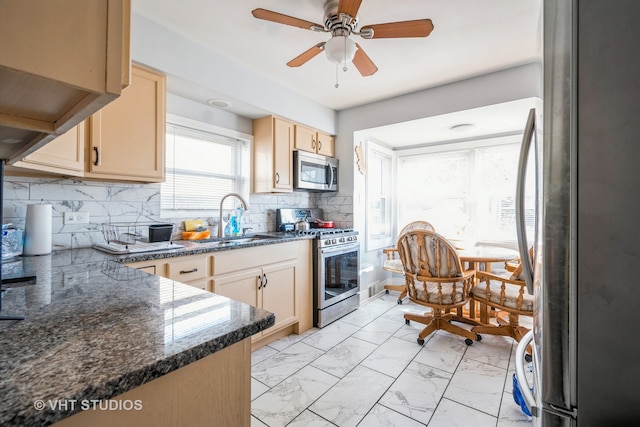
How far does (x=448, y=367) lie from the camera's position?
222 cm

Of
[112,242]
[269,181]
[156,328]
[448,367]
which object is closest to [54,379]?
[156,328]

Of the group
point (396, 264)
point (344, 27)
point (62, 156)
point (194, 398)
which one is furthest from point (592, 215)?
point (396, 264)

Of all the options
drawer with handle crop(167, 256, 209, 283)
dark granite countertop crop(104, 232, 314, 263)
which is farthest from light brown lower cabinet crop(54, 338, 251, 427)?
drawer with handle crop(167, 256, 209, 283)

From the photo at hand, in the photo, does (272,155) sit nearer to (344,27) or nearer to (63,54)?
(344,27)

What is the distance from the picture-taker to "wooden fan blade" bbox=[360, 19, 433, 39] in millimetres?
1690

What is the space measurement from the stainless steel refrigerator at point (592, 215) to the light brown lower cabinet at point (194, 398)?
816 mm

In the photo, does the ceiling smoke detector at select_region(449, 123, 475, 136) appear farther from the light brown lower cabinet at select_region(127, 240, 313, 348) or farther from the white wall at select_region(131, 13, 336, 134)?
the light brown lower cabinet at select_region(127, 240, 313, 348)

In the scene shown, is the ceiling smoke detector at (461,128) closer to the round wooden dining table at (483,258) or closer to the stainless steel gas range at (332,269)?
the round wooden dining table at (483,258)

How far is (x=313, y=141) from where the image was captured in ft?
11.9

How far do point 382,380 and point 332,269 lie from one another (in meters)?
1.27

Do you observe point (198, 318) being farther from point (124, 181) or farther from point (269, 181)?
point (269, 181)

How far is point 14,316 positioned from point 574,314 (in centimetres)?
141

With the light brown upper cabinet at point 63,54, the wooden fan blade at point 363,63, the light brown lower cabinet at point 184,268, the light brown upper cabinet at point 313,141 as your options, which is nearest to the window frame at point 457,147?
the light brown upper cabinet at point 313,141

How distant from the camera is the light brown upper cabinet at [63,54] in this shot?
45 cm
